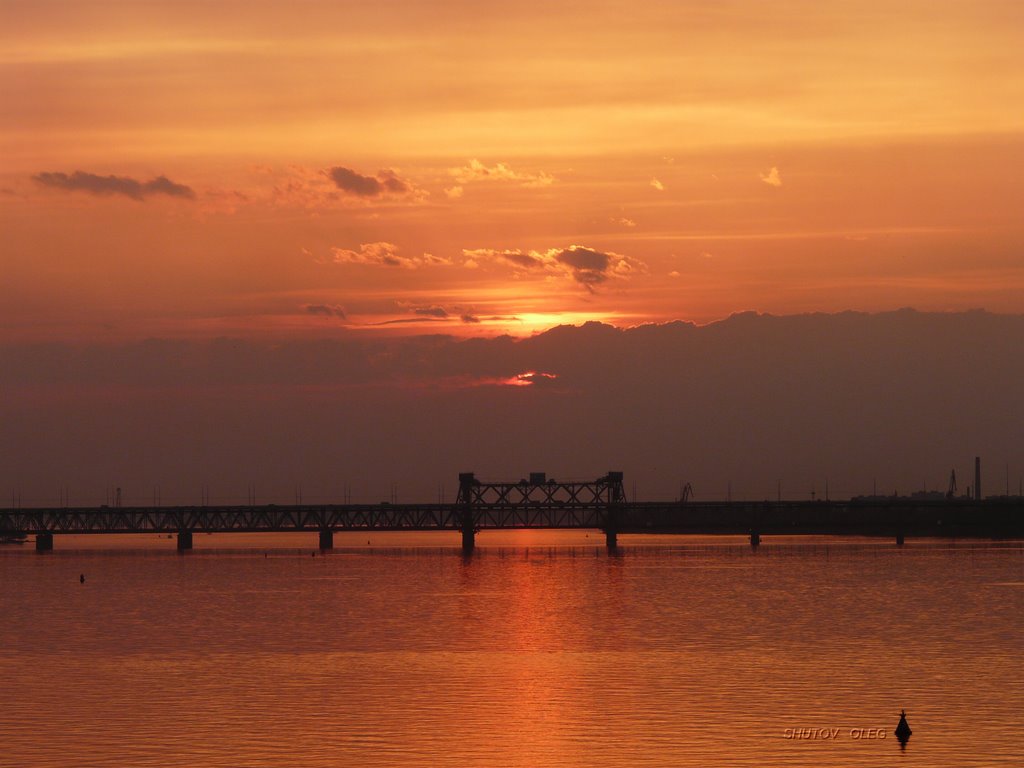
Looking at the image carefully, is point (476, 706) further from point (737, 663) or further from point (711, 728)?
point (737, 663)

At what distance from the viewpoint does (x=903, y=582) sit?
166125 millimetres

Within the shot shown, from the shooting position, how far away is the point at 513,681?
77.0 metres

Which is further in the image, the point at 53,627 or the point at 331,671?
the point at 53,627

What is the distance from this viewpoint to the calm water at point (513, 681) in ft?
186

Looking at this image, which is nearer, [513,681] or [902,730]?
[902,730]

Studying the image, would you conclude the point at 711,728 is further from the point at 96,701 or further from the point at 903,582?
the point at 903,582

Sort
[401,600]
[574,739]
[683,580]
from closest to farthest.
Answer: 1. [574,739]
2. [401,600]
3. [683,580]

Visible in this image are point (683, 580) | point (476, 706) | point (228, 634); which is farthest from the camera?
point (683, 580)

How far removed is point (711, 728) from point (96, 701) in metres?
25.9

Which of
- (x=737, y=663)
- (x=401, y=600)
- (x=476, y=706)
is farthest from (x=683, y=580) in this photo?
(x=476, y=706)

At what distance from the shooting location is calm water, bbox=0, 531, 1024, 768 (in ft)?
186

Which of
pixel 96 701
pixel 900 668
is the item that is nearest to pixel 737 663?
pixel 900 668

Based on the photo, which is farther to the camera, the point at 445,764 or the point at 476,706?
the point at 476,706

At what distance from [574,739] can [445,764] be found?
6.57 m
